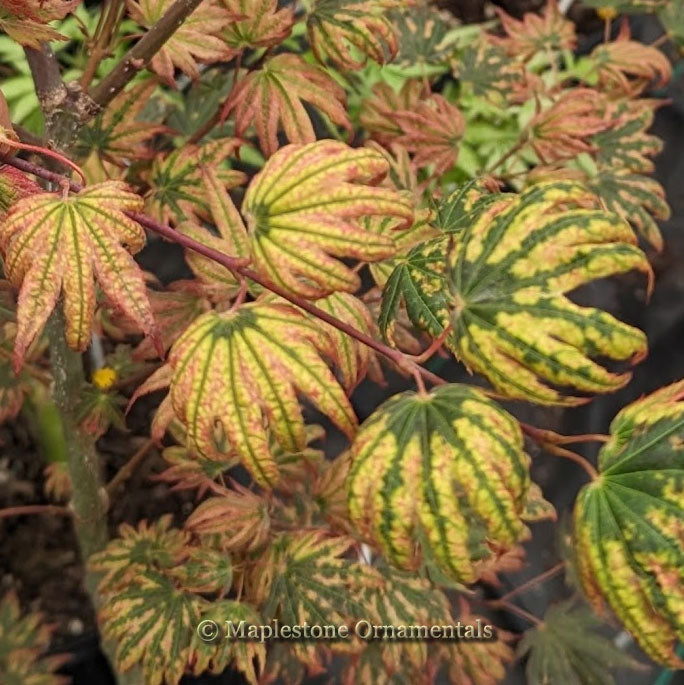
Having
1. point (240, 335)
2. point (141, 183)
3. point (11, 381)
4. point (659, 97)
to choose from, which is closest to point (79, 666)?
point (11, 381)

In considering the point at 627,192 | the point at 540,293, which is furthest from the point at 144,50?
the point at 627,192

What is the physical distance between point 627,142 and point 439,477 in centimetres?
98

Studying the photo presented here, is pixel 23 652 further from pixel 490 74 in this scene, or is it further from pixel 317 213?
pixel 490 74

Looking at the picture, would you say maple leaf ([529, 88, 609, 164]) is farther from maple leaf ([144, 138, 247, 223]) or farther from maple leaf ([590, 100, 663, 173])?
maple leaf ([144, 138, 247, 223])

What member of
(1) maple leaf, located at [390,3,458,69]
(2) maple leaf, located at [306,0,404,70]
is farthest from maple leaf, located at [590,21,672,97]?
(2) maple leaf, located at [306,0,404,70]

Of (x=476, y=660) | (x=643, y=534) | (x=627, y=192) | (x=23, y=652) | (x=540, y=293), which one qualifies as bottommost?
(x=23, y=652)

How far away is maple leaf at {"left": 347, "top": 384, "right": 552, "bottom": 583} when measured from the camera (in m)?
0.45

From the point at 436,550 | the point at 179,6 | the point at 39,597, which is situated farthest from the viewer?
the point at 39,597

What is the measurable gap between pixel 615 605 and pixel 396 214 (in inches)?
11.2

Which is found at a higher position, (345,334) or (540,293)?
(540,293)

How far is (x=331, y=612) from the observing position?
0.81 meters

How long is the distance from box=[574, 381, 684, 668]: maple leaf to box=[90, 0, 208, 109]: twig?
1.55 feet

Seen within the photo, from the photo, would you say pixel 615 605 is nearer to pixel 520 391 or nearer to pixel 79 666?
pixel 520 391

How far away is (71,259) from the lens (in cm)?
50
